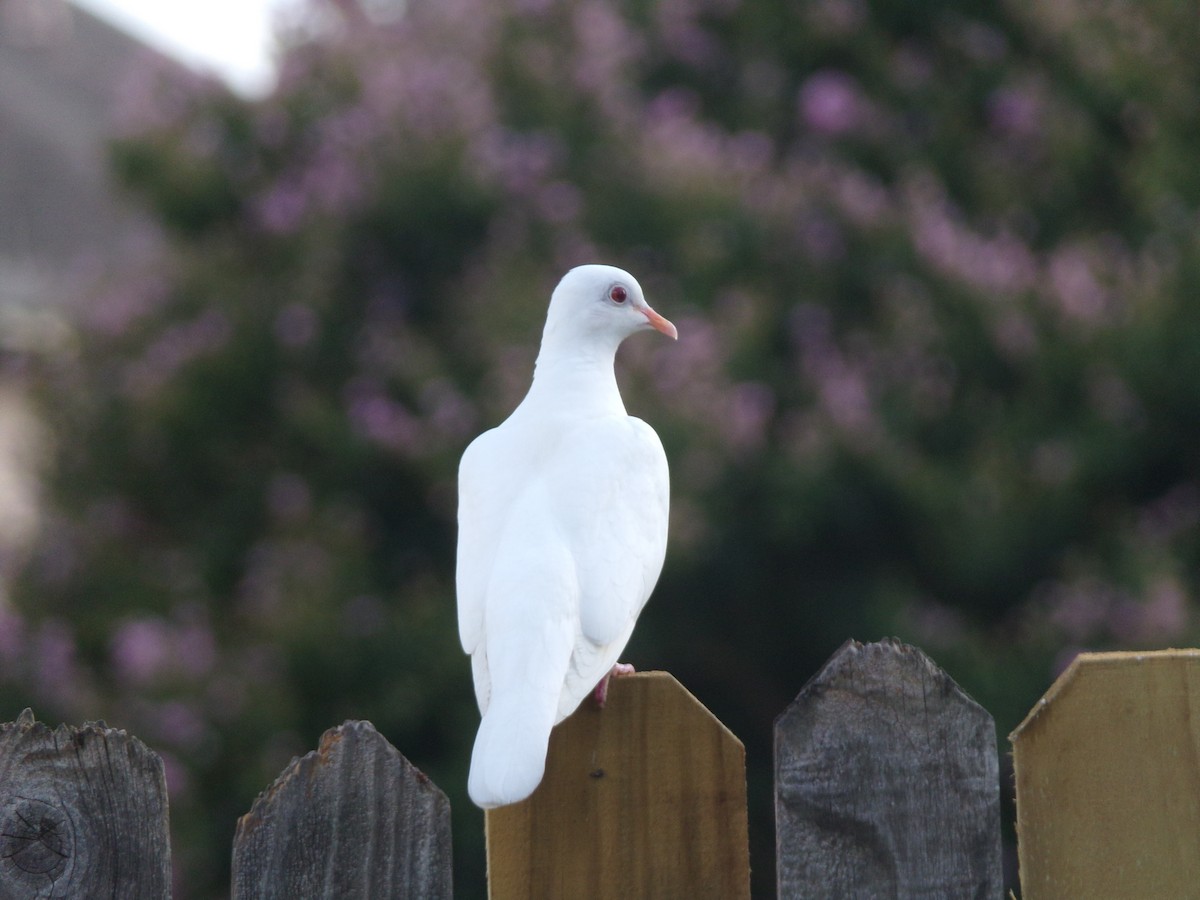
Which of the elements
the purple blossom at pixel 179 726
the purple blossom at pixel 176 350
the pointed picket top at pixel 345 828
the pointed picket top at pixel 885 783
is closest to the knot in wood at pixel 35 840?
Result: the pointed picket top at pixel 345 828

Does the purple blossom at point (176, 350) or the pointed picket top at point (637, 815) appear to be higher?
the purple blossom at point (176, 350)

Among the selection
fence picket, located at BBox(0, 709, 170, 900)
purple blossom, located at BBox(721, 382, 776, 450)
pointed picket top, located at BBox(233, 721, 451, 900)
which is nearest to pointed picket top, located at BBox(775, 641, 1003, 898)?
pointed picket top, located at BBox(233, 721, 451, 900)

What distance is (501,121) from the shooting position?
628 centimetres

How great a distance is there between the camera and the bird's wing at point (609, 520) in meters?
2.15

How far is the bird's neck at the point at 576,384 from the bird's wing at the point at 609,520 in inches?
5.0

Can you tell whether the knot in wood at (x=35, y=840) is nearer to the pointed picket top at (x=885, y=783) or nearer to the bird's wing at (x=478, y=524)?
the bird's wing at (x=478, y=524)

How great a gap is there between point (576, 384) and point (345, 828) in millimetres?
1072

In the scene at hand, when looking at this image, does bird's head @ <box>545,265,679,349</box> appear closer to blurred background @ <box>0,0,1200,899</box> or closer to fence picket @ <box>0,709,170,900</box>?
fence picket @ <box>0,709,170,900</box>

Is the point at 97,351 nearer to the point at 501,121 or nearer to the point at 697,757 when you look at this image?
the point at 501,121

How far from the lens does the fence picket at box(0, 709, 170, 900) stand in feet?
5.98

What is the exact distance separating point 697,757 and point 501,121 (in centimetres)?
471

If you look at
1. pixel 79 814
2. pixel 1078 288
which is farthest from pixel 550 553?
pixel 1078 288

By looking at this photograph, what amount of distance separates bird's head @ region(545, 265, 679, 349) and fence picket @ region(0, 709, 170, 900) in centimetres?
127

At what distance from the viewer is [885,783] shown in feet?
6.16
